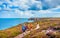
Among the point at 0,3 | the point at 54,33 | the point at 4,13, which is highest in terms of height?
the point at 0,3

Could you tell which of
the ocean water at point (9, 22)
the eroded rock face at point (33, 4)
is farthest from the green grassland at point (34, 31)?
the eroded rock face at point (33, 4)

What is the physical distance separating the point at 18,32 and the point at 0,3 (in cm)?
91

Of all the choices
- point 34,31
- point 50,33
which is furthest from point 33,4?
point 50,33

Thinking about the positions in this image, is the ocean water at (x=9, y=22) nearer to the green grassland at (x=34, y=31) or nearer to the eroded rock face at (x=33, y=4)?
the green grassland at (x=34, y=31)

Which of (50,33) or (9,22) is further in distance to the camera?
(9,22)

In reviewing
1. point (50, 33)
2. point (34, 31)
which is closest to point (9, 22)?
point (34, 31)

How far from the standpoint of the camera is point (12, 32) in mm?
4250

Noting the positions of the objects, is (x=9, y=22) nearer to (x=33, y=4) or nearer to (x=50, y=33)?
(x=33, y=4)

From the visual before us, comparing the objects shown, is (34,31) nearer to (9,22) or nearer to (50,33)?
(50,33)

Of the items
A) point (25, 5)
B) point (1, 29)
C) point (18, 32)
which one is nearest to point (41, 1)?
point (25, 5)

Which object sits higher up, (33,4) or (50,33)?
(33,4)

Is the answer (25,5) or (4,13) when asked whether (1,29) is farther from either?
(25,5)

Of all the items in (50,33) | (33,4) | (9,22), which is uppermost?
(33,4)

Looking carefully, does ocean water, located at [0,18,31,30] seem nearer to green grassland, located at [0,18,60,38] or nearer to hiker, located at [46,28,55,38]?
green grassland, located at [0,18,60,38]
